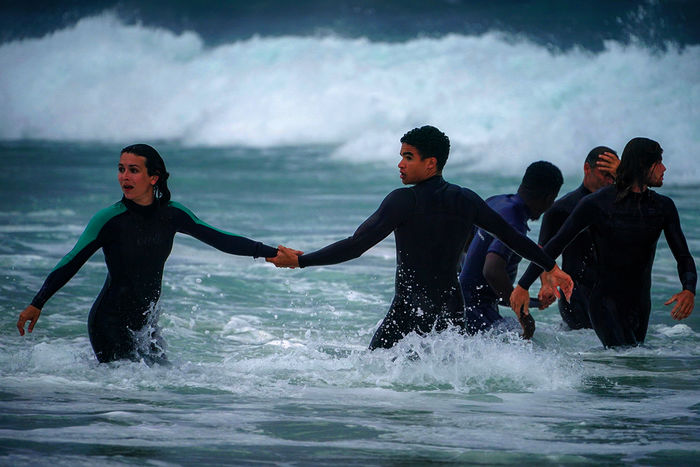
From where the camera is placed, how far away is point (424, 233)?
659 cm

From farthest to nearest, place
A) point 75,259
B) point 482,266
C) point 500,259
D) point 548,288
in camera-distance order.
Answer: point 482,266 → point 500,259 → point 548,288 → point 75,259

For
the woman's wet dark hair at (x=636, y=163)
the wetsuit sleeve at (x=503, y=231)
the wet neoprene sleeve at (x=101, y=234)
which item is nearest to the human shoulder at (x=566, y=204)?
the woman's wet dark hair at (x=636, y=163)

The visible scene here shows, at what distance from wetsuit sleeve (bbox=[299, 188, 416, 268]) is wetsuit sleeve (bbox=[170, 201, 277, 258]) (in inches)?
19.0

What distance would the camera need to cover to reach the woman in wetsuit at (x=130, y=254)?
6.56 meters

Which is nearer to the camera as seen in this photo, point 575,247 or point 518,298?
point 518,298

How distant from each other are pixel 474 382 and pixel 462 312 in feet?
1.99

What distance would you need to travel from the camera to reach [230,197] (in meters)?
29.3

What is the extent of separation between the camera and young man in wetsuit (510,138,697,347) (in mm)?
7410

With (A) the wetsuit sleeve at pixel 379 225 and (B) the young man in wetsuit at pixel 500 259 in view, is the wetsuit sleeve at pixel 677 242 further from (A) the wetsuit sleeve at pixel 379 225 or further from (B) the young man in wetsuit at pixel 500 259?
(A) the wetsuit sleeve at pixel 379 225

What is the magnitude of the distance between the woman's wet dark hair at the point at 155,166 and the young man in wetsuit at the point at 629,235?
225 centimetres

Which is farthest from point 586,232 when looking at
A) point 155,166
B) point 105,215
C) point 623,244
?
point 105,215

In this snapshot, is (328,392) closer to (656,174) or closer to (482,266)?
(482,266)

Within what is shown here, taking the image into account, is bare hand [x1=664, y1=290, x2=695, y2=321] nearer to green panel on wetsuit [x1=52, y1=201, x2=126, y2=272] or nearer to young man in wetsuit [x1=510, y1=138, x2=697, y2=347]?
young man in wetsuit [x1=510, y1=138, x2=697, y2=347]

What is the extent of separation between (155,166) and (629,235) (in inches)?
125
